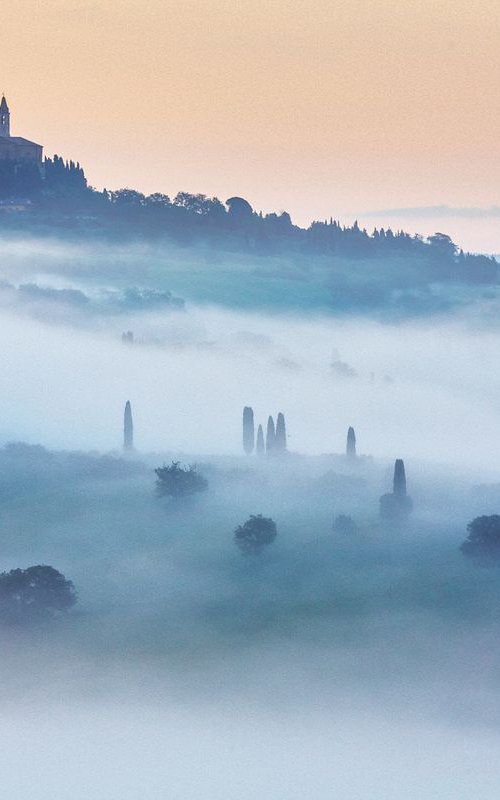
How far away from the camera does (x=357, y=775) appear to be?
114m

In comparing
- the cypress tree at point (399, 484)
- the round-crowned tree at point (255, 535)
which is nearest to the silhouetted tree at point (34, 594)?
the round-crowned tree at point (255, 535)

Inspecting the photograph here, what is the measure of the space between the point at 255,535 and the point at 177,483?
22007 mm

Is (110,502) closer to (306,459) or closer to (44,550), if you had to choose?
(44,550)

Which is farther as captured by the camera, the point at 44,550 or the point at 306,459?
the point at 306,459

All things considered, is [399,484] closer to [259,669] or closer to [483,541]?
[483,541]

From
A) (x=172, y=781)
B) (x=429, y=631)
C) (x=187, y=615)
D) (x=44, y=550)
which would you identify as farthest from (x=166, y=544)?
(x=172, y=781)

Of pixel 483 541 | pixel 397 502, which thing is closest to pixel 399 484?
pixel 397 502

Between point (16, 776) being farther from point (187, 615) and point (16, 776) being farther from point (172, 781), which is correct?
point (187, 615)

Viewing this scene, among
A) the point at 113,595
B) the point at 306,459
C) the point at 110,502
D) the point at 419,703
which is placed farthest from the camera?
the point at 306,459

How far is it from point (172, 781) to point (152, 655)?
15.6 metres

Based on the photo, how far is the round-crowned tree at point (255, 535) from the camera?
475ft

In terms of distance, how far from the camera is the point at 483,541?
469 ft

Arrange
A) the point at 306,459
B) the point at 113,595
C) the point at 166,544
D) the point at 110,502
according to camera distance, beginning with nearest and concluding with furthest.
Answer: the point at 113,595
the point at 166,544
the point at 110,502
the point at 306,459

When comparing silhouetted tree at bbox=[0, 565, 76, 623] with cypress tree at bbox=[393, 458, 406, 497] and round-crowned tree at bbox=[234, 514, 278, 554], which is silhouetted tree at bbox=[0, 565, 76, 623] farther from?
cypress tree at bbox=[393, 458, 406, 497]
